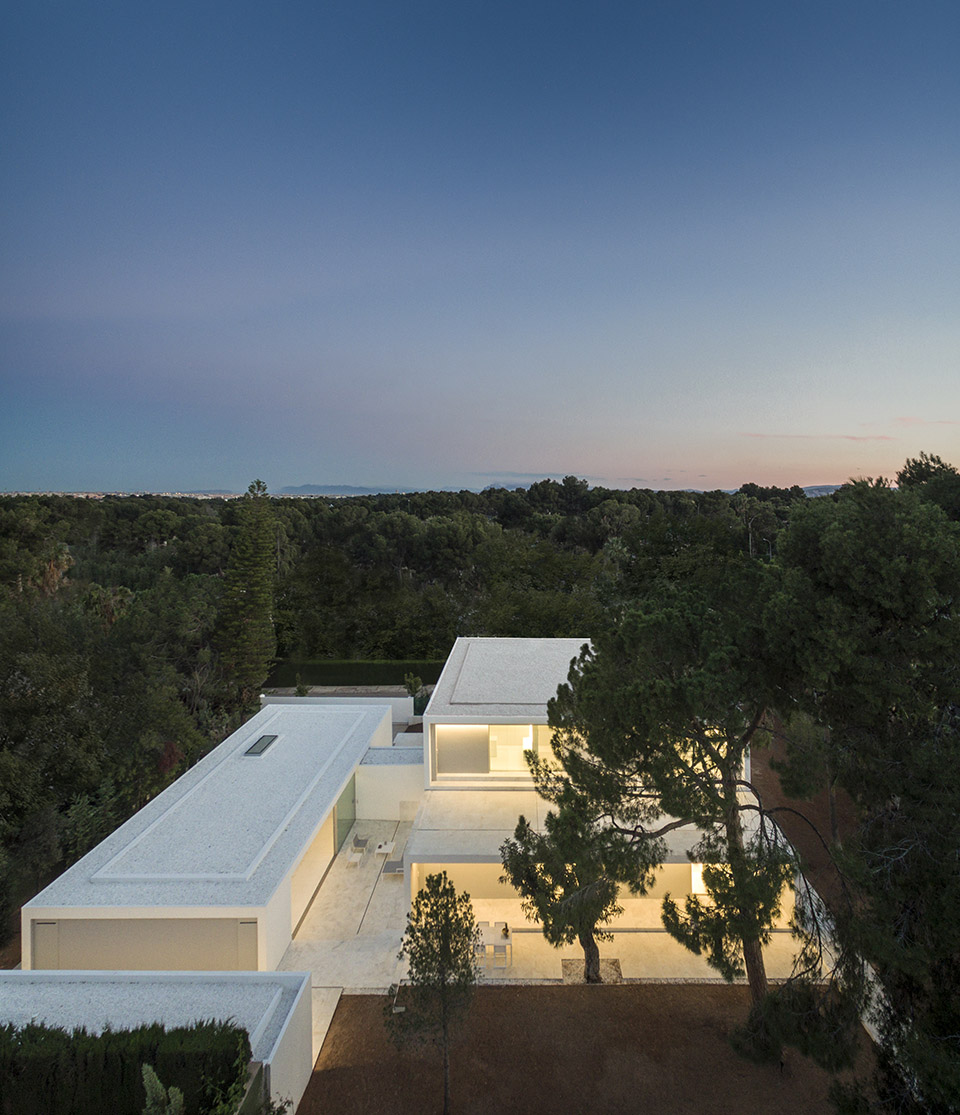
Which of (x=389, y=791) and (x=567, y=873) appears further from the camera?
(x=389, y=791)

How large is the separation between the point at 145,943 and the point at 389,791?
17.1ft

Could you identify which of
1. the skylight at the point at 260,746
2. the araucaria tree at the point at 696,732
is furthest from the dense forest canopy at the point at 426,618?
the skylight at the point at 260,746

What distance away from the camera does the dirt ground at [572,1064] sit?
6008mm

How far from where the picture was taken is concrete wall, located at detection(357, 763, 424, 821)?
12.0 metres

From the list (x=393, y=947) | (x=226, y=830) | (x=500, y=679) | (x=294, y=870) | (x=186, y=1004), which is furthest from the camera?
(x=500, y=679)

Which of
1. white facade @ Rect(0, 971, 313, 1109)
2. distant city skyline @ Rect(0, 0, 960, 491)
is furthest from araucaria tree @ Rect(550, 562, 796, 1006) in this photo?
distant city skyline @ Rect(0, 0, 960, 491)

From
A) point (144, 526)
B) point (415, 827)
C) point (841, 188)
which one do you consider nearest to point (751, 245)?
point (841, 188)

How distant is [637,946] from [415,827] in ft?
13.1

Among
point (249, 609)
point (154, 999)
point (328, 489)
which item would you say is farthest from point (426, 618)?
point (328, 489)

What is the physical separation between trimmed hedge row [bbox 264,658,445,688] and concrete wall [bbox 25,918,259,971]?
1527 cm

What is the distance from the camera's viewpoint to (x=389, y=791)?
1215cm

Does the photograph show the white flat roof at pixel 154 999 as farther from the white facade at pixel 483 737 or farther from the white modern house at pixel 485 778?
the white facade at pixel 483 737

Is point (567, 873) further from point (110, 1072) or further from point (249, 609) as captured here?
point (249, 609)

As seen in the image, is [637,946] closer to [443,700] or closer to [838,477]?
[443,700]
